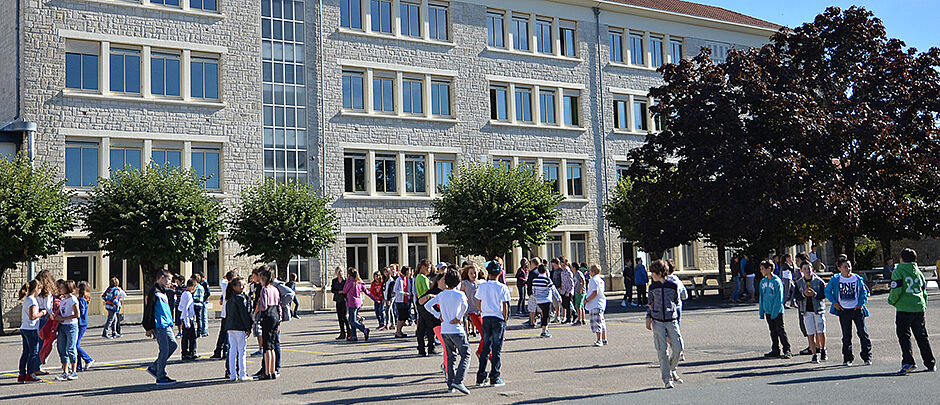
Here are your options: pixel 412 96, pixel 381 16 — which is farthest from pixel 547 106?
pixel 381 16

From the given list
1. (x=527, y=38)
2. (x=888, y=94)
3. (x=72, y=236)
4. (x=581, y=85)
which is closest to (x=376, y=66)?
(x=527, y=38)

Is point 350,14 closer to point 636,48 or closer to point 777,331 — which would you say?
point 636,48

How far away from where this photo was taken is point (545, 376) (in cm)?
1238

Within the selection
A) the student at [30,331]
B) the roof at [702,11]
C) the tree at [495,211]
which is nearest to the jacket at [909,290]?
the student at [30,331]

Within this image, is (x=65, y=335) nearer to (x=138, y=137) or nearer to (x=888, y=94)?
(x=138, y=137)

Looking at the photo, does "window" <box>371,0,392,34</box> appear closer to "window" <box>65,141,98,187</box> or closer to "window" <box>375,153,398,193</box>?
"window" <box>375,153,398,193</box>

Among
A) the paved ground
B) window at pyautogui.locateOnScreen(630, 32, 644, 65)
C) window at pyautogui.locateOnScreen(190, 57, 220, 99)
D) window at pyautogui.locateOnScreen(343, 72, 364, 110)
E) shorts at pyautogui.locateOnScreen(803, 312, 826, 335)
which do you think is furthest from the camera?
window at pyautogui.locateOnScreen(630, 32, 644, 65)

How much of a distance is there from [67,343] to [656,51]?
3443 centimetres

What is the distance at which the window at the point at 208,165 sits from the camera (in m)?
32.2

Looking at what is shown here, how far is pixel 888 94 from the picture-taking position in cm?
3169

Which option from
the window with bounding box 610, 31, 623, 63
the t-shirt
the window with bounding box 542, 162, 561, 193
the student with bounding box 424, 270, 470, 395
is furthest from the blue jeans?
the window with bounding box 610, 31, 623, 63

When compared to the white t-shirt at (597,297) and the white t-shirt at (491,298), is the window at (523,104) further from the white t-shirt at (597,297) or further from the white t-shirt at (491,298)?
the white t-shirt at (491,298)

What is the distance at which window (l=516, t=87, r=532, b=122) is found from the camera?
129 feet

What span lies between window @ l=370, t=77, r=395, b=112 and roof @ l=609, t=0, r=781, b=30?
13.4 meters
